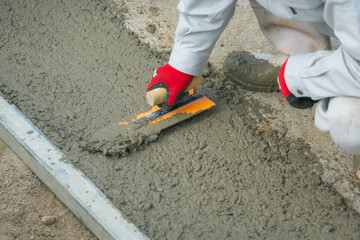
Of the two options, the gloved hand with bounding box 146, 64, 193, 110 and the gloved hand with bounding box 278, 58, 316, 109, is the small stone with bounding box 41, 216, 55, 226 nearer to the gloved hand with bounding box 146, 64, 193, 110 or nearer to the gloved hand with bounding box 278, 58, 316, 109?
the gloved hand with bounding box 146, 64, 193, 110

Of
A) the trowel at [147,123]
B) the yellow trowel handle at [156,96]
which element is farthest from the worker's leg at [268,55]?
the yellow trowel handle at [156,96]

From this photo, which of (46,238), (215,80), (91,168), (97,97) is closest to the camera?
(46,238)

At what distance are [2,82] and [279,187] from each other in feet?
5.03

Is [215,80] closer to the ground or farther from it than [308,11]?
closer to the ground

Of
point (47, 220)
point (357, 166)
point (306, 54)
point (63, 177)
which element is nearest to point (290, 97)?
point (306, 54)

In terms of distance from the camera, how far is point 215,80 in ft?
8.54

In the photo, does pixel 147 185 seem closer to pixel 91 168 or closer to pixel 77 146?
pixel 91 168

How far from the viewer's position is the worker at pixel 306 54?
1.70 m

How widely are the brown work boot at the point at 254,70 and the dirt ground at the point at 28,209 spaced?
3.92 feet

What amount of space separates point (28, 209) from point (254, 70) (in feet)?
4.56

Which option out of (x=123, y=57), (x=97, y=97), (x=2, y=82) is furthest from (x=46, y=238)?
(x=123, y=57)

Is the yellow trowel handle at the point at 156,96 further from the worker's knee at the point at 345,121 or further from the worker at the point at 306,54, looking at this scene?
the worker's knee at the point at 345,121

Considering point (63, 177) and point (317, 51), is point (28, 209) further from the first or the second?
point (317, 51)

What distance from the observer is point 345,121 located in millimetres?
1766
